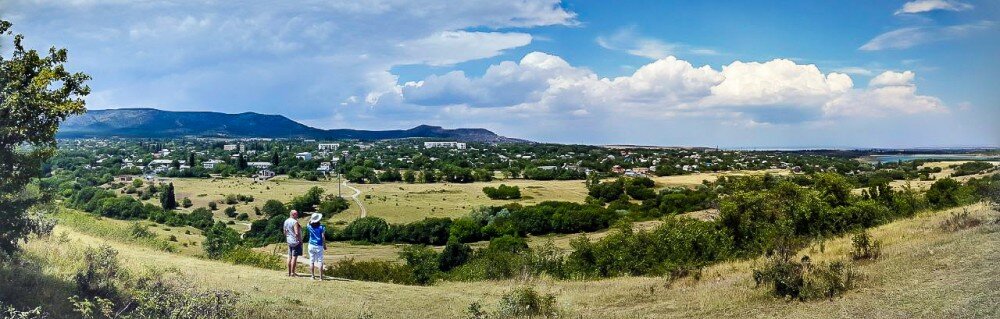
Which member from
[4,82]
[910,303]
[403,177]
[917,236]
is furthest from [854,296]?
[403,177]

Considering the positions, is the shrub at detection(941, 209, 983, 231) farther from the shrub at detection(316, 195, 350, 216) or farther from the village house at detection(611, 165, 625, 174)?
the village house at detection(611, 165, 625, 174)

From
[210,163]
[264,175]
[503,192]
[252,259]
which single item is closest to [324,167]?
[264,175]

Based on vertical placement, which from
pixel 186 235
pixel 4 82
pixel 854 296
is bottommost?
pixel 186 235

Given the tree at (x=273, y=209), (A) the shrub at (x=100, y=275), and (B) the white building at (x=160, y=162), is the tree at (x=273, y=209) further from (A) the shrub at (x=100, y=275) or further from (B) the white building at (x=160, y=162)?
(A) the shrub at (x=100, y=275)

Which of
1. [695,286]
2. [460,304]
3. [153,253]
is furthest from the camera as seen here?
[153,253]

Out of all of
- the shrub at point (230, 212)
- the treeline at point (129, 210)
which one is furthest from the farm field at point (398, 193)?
the treeline at point (129, 210)

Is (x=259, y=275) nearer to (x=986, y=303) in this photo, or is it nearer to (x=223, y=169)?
(x=986, y=303)
